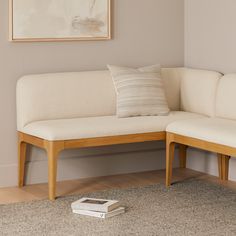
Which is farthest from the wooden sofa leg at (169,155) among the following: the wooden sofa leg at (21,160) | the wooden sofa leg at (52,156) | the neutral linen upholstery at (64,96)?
the wooden sofa leg at (21,160)

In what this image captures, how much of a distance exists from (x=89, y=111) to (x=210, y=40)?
3.58ft

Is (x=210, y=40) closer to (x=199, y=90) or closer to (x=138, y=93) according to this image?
(x=199, y=90)

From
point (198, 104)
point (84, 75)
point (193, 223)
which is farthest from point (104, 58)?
point (193, 223)

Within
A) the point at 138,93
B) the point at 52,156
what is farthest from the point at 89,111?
the point at 52,156

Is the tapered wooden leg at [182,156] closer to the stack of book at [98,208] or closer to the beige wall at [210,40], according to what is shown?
the beige wall at [210,40]

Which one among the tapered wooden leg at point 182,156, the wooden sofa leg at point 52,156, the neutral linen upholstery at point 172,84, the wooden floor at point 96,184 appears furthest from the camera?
the tapered wooden leg at point 182,156

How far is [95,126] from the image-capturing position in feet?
15.7

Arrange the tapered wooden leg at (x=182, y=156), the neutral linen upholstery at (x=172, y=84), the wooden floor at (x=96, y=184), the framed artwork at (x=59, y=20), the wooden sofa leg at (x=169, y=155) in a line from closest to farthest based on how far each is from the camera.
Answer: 1. the wooden floor at (x=96, y=184)
2. the wooden sofa leg at (x=169, y=155)
3. the framed artwork at (x=59, y=20)
4. the neutral linen upholstery at (x=172, y=84)
5. the tapered wooden leg at (x=182, y=156)

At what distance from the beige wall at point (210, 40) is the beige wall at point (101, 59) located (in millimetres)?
115

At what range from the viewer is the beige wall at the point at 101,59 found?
5160 millimetres

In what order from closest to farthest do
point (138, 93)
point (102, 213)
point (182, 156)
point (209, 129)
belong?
point (102, 213) → point (209, 129) → point (138, 93) → point (182, 156)

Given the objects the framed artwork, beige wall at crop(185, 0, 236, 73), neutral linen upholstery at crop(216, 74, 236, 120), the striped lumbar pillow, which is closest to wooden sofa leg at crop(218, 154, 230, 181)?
neutral linen upholstery at crop(216, 74, 236, 120)

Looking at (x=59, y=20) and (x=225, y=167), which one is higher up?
(x=59, y=20)

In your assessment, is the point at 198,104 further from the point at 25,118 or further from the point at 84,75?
the point at 25,118
